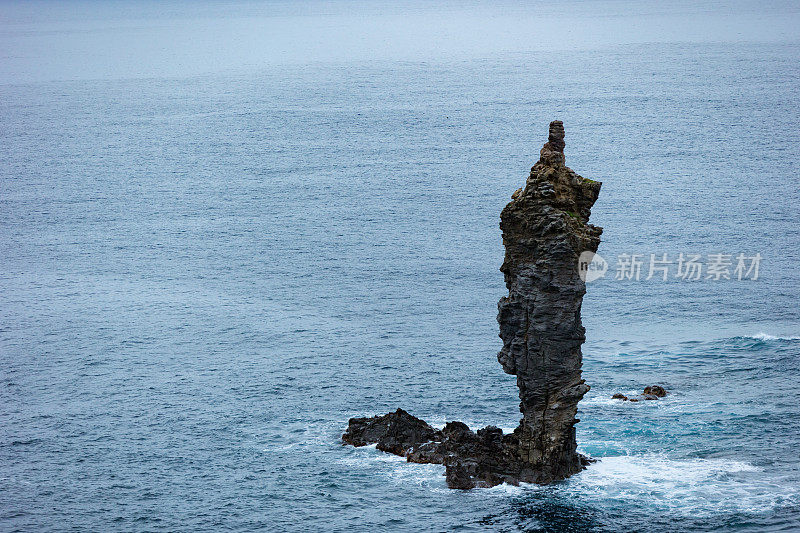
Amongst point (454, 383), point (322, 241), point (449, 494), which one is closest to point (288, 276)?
point (322, 241)

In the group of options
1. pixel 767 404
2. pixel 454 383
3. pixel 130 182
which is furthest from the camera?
pixel 130 182

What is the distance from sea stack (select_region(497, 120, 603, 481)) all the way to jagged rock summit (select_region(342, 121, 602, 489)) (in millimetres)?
73

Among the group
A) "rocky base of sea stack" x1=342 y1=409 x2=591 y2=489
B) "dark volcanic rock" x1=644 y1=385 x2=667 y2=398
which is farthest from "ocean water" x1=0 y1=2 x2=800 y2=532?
"dark volcanic rock" x1=644 y1=385 x2=667 y2=398

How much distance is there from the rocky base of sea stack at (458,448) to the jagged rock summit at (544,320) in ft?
0.32

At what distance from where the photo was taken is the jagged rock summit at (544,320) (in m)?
72.1

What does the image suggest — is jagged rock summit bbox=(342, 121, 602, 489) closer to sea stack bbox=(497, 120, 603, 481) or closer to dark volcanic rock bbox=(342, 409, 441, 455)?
sea stack bbox=(497, 120, 603, 481)

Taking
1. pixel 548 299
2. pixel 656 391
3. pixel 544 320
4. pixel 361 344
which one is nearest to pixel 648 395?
pixel 656 391

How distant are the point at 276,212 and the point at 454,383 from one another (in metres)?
77.9

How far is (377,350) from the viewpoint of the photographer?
366ft

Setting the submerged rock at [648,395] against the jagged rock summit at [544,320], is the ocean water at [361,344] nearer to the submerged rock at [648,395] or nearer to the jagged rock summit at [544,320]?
the submerged rock at [648,395]

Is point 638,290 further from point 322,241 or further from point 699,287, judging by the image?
point 322,241

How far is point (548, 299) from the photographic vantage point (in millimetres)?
73062

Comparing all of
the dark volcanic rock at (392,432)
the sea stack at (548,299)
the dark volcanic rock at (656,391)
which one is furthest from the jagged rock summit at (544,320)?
the dark volcanic rock at (656,391)

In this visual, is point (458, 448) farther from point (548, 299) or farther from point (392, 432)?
point (548, 299)
